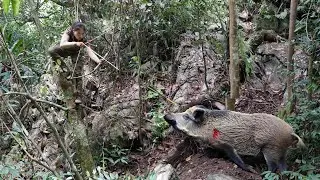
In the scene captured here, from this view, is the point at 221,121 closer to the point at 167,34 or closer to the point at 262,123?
the point at 262,123

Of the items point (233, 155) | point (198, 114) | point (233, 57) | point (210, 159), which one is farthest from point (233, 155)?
point (233, 57)

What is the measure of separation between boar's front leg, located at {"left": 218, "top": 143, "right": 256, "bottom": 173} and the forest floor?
2.4 inches

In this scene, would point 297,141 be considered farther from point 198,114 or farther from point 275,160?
point 198,114

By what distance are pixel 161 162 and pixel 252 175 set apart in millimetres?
1493

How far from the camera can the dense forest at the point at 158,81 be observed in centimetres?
578

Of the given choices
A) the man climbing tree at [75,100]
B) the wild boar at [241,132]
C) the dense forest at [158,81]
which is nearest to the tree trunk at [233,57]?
the dense forest at [158,81]

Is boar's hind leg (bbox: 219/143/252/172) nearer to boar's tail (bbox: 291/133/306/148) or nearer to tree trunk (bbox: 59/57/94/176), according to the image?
boar's tail (bbox: 291/133/306/148)

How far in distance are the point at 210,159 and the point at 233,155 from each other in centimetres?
46

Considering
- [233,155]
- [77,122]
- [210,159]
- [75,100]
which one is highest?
[75,100]

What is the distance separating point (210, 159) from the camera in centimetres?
609

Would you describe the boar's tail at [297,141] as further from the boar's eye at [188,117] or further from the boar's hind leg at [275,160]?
the boar's eye at [188,117]

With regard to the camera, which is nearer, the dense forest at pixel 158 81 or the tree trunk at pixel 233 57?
the dense forest at pixel 158 81

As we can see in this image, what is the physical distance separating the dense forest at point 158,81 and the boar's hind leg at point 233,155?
63 millimetres

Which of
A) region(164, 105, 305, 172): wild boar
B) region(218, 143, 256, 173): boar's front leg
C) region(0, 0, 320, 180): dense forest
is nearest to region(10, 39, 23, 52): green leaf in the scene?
region(0, 0, 320, 180): dense forest
